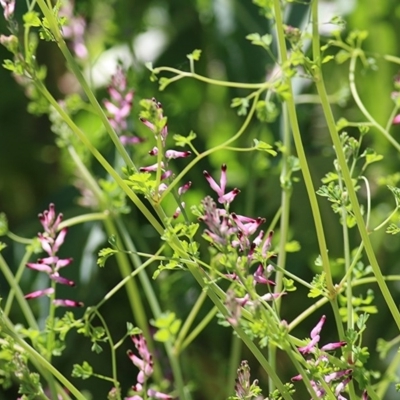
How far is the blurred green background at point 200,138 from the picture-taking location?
103 cm

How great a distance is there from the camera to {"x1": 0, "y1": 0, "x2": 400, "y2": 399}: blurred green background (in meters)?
1.03

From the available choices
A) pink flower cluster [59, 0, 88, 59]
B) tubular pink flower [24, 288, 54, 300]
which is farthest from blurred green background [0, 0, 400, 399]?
tubular pink flower [24, 288, 54, 300]

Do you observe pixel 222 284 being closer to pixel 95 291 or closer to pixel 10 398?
pixel 95 291

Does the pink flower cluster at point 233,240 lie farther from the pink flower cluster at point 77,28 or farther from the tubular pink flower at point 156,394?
the pink flower cluster at point 77,28

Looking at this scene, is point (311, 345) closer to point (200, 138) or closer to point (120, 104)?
point (120, 104)

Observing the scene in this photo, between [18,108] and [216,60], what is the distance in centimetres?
32

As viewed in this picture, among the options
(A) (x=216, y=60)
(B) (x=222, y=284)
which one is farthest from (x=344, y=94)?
(A) (x=216, y=60)

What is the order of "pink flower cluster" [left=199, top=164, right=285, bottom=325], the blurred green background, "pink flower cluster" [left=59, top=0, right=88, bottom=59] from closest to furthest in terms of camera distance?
1. "pink flower cluster" [left=199, top=164, right=285, bottom=325]
2. "pink flower cluster" [left=59, top=0, right=88, bottom=59]
3. the blurred green background

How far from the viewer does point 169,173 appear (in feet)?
1.61

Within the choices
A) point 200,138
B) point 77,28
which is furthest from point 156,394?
point 200,138

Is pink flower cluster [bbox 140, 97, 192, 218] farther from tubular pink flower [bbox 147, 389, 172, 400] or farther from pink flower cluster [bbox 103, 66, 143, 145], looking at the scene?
pink flower cluster [bbox 103, 66, 143, 145]

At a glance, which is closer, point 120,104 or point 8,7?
point 8,7

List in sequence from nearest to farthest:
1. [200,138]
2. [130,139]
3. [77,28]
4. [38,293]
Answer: [38,293] < [130,139] < [77,28] < [200,138]

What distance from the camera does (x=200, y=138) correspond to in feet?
3.84
